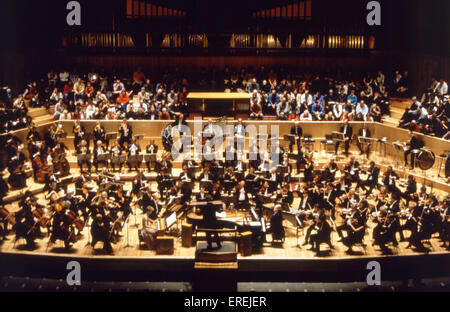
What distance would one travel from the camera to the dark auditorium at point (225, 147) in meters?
9.10

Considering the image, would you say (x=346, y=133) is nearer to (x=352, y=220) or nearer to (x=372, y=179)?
(x=372, y=179)

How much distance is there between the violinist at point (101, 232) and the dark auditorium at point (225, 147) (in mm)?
40

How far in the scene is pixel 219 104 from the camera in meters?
→ 14.7

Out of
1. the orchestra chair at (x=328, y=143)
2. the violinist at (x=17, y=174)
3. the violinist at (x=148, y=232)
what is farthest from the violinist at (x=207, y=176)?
the violinist at (x=17, y=174)

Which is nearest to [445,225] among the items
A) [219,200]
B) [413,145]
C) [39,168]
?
[413,145]

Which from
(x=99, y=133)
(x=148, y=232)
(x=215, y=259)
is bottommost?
(x=215, y=259)

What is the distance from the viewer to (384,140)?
42.5 ft

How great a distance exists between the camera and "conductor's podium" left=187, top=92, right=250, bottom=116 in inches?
577

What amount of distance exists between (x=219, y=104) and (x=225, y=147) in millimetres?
1620

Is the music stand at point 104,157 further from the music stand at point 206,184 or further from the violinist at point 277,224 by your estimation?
the violinist at point 277,224

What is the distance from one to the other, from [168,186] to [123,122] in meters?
3.80

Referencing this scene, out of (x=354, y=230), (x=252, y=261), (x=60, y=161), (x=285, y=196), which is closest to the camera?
(x=252, y=261)

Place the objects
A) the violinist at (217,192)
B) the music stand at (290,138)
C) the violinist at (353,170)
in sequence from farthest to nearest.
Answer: the music stand at (290,138)
the violinist at (353,170)
the violinist at (217,192)

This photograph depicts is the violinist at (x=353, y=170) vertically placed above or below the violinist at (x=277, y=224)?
above
